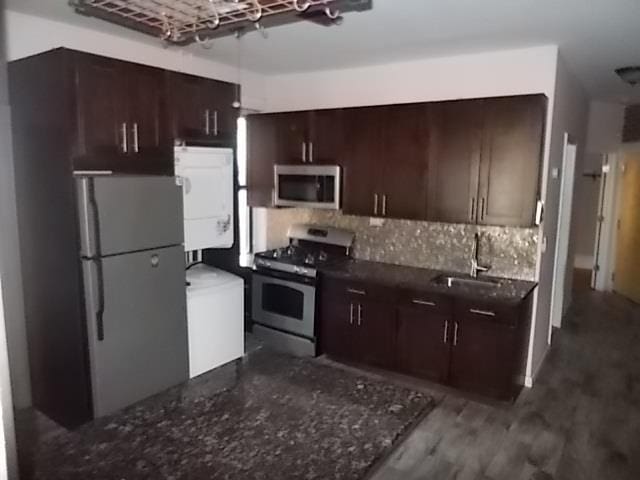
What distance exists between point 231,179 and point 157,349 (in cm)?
148

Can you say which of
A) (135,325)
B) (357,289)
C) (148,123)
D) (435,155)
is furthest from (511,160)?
(135,325)

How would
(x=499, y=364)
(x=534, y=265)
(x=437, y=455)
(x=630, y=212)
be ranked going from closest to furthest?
(x=437, y=455) < (x=499, y=364) < (x=534, y=265) < (x=630, y=212)

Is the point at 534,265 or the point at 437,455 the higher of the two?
the point at 534,265

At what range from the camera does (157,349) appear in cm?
339

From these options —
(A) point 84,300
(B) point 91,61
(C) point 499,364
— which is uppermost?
(B) point 91,61

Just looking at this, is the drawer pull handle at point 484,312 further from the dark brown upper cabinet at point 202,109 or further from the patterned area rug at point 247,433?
the dark brown upper cabinet at point 202,109

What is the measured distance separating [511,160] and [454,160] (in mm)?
399

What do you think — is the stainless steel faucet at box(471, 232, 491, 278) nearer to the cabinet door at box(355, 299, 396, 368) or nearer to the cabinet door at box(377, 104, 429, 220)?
the cabinet door at box(377, 104, 429, 220)

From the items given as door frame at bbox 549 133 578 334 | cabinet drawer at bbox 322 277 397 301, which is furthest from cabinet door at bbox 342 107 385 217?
door frame at bbox 549 133 578 334

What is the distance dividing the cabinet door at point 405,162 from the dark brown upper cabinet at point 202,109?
1272 mm

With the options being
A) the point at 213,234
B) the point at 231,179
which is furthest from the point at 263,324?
the point at 231,179

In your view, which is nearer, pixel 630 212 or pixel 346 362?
pixel 346 362

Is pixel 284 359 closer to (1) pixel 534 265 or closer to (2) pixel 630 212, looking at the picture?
(1) pixel 534 265

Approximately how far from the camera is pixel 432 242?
4.15 metres
